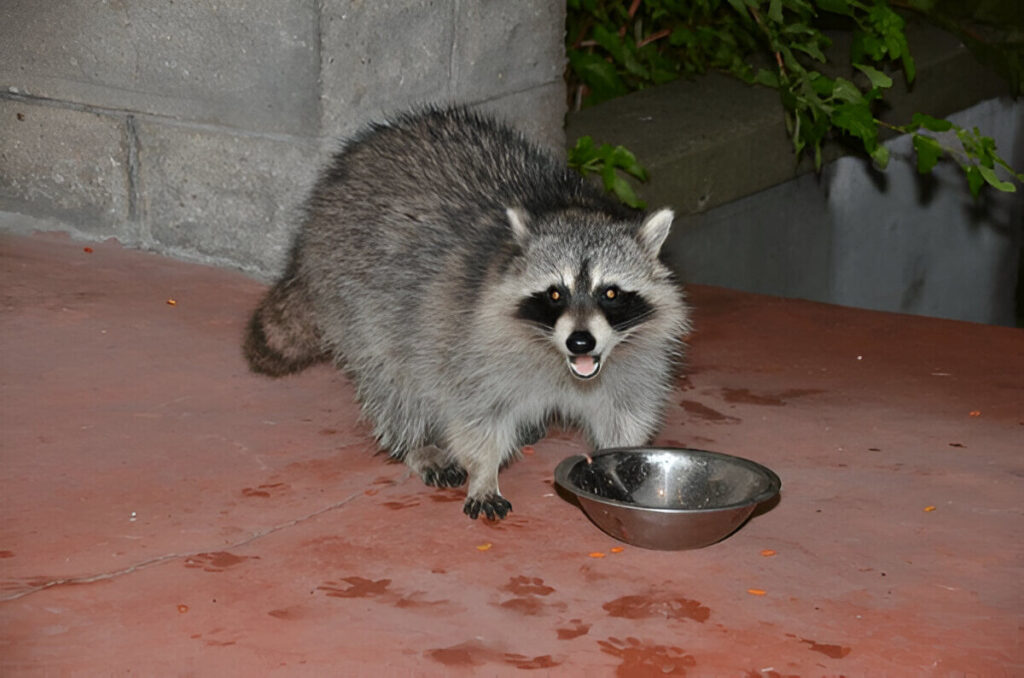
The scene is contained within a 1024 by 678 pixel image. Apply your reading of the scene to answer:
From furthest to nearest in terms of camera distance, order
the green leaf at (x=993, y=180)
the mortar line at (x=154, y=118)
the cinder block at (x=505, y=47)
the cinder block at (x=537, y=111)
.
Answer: the green leaf at (x=993, y=180) → the cinder block at (x=537, y=111) → the cinder block at (x=505, y=47) → the mortar line at (x=154, y=118)

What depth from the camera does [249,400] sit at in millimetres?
3490

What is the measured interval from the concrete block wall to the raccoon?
41cm

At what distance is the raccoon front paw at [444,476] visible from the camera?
313cm

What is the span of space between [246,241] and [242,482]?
52.8 inches

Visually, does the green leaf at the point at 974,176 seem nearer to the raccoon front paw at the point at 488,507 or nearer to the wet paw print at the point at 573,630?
the raccoon front paw at the point at 488,507

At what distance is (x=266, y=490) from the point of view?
2975 mm

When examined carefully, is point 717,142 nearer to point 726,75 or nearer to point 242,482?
point 726,75

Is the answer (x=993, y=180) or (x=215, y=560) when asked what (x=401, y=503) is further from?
(x=993, y=180)

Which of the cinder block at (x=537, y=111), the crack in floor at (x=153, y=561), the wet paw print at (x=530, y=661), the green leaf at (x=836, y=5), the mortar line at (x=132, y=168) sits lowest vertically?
the wet paw print at (x=530, y=661)

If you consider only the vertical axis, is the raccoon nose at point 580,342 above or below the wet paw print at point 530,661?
above

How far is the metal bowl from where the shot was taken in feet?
8.73

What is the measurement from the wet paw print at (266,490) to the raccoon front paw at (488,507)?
392mm

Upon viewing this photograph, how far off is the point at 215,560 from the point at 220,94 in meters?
1.85

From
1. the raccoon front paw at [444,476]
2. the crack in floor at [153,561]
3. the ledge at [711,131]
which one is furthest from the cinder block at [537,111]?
the crack in floor at [153,561]
